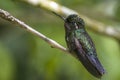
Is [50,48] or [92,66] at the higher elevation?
[92,66]

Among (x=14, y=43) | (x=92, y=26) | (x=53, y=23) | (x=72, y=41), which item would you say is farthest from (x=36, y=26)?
(x=72, y=41)

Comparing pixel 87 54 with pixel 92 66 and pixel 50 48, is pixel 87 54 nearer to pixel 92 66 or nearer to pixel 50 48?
pixel 92 66

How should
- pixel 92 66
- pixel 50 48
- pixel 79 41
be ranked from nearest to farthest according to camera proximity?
pixel 92 66, pixel 79 41, pixel 50 48

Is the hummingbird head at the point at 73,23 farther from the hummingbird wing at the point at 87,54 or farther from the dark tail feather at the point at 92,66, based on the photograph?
the dark tail feather at the point at 92,66

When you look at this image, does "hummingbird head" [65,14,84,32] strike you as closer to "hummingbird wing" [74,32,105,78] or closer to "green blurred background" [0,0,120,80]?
"hummingbird wing" [74,32,105,78]

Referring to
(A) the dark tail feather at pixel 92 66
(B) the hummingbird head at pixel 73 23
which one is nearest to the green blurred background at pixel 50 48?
(B) the hummingbird head at pixel 73 23

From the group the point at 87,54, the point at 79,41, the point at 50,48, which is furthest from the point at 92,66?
the point at 50,48

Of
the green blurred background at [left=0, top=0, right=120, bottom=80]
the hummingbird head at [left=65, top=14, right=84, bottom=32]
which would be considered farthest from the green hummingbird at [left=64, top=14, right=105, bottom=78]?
the green blurred background at [left=0, top=0, right=120, bottom=80]
